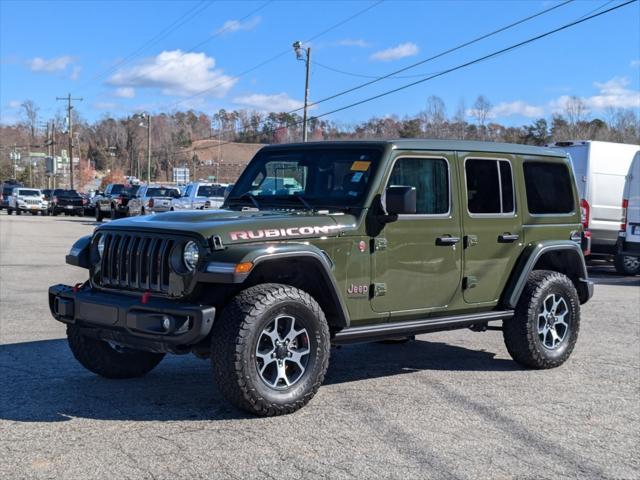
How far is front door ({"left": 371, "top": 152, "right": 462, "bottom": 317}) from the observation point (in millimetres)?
5832

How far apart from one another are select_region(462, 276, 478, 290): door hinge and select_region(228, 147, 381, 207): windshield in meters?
1.26

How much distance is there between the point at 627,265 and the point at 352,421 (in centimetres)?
1270

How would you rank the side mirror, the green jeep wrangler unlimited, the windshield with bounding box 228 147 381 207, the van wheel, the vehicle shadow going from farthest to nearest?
1. the van wheel
2. the windshield with bounding box 228 147 381 207
3. the side mirror
4. the vehicle shadow
5. the green jeep wrangler unlimited

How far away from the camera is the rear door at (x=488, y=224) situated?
6.45 meters

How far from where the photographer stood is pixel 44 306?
1003 cm

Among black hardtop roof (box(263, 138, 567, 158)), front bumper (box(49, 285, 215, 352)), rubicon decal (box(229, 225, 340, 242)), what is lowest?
front bumper (box(49, 285, 215, 352))

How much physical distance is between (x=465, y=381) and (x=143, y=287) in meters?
2.89

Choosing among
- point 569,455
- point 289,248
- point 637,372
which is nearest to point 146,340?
point 289,248

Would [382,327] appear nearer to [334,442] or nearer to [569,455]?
[334,442]

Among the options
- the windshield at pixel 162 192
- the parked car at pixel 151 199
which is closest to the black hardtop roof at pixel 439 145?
the parked car at pixel 151 199

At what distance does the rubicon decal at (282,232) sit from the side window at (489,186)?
1.61 meters

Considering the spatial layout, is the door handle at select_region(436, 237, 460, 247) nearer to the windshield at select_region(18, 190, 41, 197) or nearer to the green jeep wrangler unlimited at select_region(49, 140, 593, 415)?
the green jeep wrangler unlimited at select_region(49, 140, 593, 415)

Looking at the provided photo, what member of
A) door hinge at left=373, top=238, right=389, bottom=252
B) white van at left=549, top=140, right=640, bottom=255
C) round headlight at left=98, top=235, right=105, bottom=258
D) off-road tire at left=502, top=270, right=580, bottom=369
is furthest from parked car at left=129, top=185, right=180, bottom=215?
door hinge at left=373, top=238, right=389, bottom=252

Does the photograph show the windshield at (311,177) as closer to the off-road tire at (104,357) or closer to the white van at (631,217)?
the off-road tire at (104,357)
